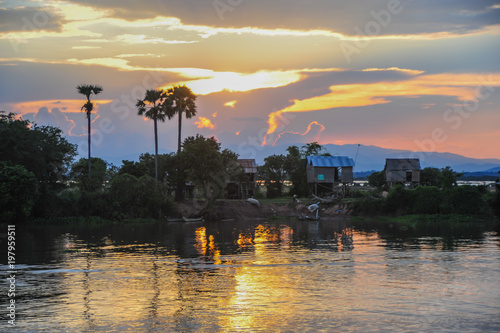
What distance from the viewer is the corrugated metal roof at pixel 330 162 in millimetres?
82375

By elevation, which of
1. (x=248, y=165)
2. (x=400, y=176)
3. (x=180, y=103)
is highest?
(x=180, y=103)

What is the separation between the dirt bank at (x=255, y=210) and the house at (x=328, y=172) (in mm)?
8352

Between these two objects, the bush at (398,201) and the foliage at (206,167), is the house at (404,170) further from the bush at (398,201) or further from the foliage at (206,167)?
the foliage at (206,167)

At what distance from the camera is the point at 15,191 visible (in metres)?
56.6

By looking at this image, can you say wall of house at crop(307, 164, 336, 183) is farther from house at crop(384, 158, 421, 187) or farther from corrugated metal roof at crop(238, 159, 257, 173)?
house at crop(384, 158, 421, 187)

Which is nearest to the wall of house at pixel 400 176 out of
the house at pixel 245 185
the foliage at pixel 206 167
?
the house at pixel 245 185

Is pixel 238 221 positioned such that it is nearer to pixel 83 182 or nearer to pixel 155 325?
pixel 83 182

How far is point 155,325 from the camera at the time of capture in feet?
61.1

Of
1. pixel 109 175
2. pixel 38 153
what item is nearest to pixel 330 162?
pixel 109 175

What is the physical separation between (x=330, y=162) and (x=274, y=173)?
38.7 ft

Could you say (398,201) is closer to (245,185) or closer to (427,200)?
(427,200)

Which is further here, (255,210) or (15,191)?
(255,210)

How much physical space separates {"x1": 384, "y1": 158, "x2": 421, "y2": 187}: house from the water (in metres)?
41.4

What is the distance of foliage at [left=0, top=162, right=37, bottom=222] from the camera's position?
56031 millimetres
